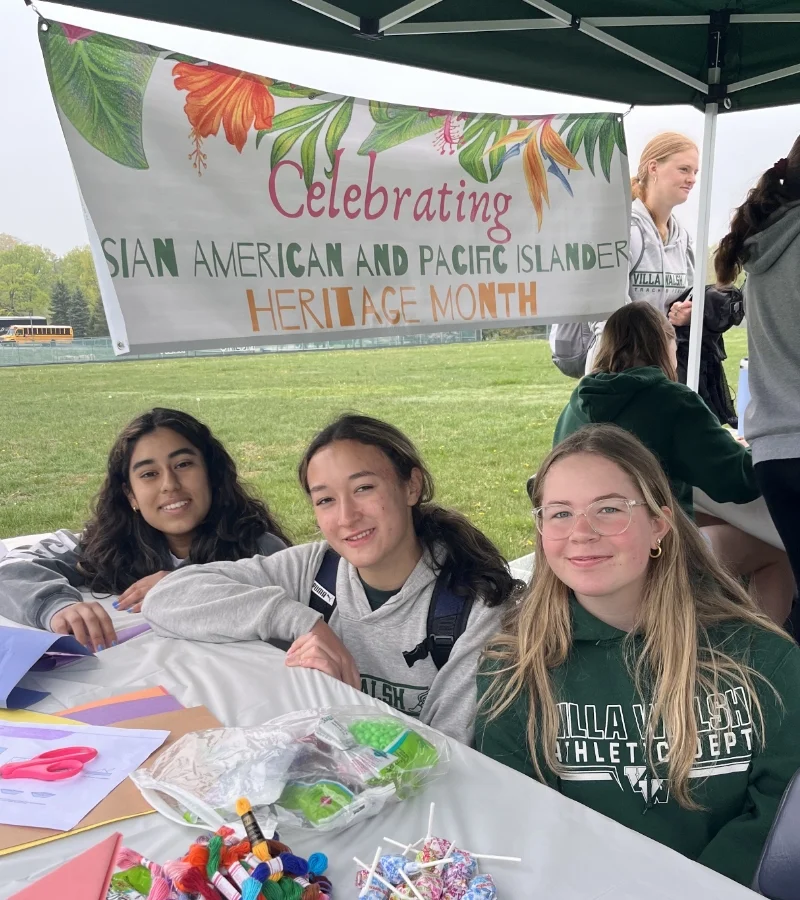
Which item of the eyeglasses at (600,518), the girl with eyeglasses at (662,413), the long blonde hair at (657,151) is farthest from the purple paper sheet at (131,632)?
the long blonde hair at (657,151)

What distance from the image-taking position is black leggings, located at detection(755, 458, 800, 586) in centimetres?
195

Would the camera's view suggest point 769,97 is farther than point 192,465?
Yes

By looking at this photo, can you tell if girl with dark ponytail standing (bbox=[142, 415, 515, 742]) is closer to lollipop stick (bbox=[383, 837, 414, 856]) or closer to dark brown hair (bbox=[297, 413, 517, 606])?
dark brown hair (bbox=[297, 413, 517, 606])

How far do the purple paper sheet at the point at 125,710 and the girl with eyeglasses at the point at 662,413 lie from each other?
5.33 feet

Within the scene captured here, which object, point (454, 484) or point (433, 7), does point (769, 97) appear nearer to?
point (433, 7)

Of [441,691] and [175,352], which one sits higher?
[175,352]

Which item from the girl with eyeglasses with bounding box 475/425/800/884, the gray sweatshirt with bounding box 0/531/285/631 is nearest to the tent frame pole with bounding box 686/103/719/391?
the girl with eyeglasses with bounding box 475/425/800/884

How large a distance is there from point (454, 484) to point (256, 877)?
23.1 ft

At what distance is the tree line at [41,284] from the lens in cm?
534

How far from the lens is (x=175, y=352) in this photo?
7.48ft

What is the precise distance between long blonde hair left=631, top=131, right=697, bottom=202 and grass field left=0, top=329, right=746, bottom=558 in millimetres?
1878

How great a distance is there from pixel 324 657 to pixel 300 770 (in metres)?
0.43

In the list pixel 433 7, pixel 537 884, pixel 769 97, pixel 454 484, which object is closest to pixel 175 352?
pixel 433 7

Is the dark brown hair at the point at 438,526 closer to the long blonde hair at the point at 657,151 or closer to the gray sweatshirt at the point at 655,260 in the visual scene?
the gray sweatshirt at the point at 655,260
